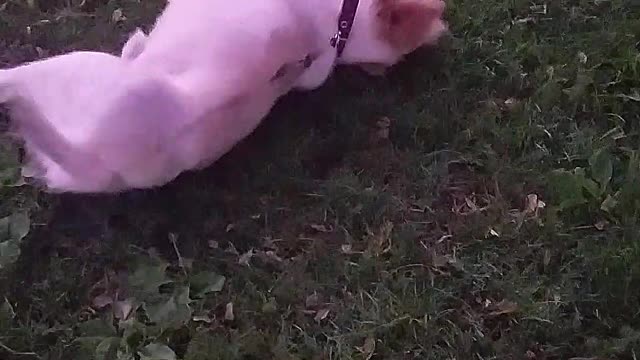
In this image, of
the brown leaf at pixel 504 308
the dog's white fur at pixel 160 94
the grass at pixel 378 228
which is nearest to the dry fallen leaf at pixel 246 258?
the grass at pixel 378 228

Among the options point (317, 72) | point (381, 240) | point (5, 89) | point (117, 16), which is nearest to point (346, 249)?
point (381, 240)

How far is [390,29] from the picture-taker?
8.03 feet

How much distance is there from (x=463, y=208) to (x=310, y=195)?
1.17 feet

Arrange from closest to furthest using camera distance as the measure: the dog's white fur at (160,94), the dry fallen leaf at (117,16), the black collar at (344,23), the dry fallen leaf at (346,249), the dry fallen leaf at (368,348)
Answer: the dry fallen leaf at (368,348), the dog's white fur at (160,94), the dry fallen leaf at (346,249), the black collar at (344,23), the dry fallen leaf at (117,16)

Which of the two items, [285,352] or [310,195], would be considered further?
[310,195]

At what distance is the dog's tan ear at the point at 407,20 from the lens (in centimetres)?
242

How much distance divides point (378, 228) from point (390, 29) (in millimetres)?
606

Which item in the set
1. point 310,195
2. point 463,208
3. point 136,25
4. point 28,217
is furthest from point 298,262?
point 136,25

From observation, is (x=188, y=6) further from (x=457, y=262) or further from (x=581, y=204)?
(x=581, y=204)

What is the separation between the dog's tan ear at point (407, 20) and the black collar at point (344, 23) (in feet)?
0.28

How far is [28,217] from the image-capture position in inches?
80.7

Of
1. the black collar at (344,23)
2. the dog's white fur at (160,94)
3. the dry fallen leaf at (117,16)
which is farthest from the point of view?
the dry fallen leaf at (117,16)

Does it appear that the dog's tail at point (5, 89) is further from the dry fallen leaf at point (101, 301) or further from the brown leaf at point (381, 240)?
the brown leaf at point (381, 240)

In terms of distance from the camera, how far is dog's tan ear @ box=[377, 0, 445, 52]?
242 centimetres
